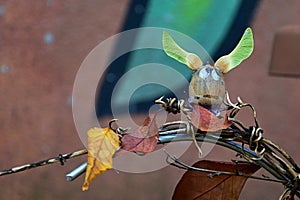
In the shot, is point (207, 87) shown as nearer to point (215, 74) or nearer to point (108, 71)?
point (215, 74)

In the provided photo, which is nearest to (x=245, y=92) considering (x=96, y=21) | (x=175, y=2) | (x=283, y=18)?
(x=283, y=18)

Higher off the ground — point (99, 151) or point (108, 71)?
point (108, 71)

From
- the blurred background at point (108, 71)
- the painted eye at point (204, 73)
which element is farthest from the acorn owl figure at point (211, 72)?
the blurred background at point (108, 71)

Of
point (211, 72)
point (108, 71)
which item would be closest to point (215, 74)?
point (211, 72)

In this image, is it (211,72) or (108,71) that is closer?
(211,72)

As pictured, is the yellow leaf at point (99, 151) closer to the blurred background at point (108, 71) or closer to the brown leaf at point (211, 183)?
the brown leaf at point (211, 183)

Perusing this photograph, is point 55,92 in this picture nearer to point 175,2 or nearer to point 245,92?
point 175,2
